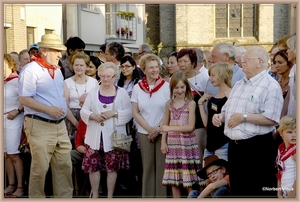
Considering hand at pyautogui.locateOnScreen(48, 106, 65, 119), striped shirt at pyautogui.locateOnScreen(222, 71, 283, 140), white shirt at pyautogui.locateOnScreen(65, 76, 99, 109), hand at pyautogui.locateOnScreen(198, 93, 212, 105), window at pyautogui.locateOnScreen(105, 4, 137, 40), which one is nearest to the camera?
striped shirt at pyautogui.locateOnScreen(222, 71, 283, 140)

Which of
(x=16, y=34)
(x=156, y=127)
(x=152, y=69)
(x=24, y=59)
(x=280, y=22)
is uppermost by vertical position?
(x=280, y=22)

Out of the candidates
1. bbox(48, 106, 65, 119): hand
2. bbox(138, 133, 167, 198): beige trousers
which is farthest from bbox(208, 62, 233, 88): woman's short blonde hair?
bbox(48, 106, 65, 119): hand

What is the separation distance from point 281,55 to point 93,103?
2403mm

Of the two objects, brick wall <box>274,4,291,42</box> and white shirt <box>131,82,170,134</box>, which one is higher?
brick wall <box>274,4,291,42</box>

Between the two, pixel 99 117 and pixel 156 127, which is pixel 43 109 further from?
pixel 156 127

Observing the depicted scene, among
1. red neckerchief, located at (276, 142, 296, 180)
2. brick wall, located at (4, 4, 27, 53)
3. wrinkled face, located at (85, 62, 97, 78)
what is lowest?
red neckerchief, located at (276, 142, 296, 180)

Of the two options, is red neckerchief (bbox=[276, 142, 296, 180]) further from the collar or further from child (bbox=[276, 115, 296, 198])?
the collar

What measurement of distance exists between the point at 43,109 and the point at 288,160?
2801mm

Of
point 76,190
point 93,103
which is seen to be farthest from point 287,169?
point 76,190

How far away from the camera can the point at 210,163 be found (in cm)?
562

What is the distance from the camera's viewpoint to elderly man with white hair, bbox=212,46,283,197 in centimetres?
500

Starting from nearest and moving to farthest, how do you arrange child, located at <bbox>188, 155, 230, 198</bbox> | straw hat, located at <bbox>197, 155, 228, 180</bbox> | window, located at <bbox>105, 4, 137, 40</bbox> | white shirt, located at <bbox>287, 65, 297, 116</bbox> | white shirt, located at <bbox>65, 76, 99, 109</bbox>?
white shirt, located at <bbox>287, 65, 297, 116</bbox> < child, located at <bbox>188, 155, 230, 198</bbox> < straw hat, located at <bbox>197, 155, 228, 180</bbox> < white shirt, located at <bbox>65, 76, 99, 109</bbox> < window, located at <bbox>105, 4, 137, 40</bbox>

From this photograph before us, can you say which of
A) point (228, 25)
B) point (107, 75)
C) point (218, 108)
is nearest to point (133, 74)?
point (107, 75)

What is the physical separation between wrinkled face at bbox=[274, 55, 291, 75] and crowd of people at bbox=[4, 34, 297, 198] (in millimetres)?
12
